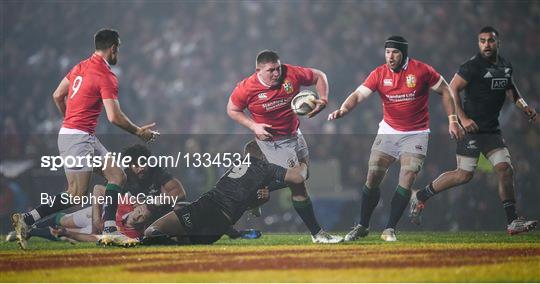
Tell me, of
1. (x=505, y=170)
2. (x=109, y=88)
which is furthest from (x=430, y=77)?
(x=109, y=88)

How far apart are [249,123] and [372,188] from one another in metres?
1.20

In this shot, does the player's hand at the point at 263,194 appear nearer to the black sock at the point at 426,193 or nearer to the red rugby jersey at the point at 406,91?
the red rugby jersey at the point at 406,91

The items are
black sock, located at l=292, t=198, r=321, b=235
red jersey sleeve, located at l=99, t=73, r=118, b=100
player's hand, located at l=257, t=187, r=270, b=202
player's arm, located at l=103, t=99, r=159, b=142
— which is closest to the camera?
player's arm, located at l=103, t=99, r=159, b=142

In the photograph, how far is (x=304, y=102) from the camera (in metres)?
7.67

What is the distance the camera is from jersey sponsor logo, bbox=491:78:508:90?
802cm

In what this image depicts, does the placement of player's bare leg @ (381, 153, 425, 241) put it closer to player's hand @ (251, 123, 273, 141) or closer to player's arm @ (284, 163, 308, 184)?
player's arm @ (284, 163, 308, 184)

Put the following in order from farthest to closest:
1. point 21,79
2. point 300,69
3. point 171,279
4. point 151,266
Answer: point 21,79 → point 300,69 → point 151,266 → point 171,279

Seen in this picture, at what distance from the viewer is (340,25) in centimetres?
1212

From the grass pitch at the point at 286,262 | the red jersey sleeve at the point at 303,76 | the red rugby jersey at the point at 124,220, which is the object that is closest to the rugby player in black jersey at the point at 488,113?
the grass pitch at the point at 286,262

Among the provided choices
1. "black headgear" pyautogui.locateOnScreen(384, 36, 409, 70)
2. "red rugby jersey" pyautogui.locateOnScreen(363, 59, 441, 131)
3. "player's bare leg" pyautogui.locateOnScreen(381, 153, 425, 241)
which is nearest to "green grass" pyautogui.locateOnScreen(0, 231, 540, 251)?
"player's bare leg" pyautogui.locateOnScreen(381, 153, 425, 241)

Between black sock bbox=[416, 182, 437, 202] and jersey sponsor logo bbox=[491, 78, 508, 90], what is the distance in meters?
1.01

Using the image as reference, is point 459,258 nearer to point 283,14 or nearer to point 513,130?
point 513,130

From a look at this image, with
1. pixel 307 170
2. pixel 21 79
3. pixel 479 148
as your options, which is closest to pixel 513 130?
pixel 479 148

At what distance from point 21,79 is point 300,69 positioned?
4.95 meters
